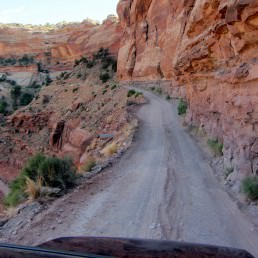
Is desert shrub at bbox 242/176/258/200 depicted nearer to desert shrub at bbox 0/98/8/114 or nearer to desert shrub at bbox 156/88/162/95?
desert shrub at bbox 156/88/162/95

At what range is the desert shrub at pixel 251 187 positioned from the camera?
673cm

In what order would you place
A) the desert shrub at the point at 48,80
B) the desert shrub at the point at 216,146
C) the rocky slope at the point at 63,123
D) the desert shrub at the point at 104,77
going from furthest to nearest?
the desert shrub at the point at 48,80
the desert shrub at the point at 104,77
the rocky slope at the point at 63,123
the desert shrub at the point at 216,146

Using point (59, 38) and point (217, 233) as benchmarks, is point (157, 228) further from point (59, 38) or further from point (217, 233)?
point (59, 38)

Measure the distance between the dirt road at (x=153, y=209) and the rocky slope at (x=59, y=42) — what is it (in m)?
52.6

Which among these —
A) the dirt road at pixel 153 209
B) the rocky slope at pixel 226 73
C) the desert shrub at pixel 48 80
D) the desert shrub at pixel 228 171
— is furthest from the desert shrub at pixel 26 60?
the desert shrub at pixel 228 171

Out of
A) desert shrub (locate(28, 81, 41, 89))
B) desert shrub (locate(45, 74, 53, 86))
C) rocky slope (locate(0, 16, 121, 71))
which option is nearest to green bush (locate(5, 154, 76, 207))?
rocky slope (locate(0, 16, 121, 71))

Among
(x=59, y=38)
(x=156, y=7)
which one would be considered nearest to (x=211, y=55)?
(x=156, y=7)

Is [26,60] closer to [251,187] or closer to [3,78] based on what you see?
[3,78]

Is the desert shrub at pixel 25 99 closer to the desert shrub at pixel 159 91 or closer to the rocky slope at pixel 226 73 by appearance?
the desert shrub at pixel 159 91

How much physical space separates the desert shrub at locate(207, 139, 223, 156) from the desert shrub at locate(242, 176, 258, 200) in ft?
13.4

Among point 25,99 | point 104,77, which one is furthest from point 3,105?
point 104,77

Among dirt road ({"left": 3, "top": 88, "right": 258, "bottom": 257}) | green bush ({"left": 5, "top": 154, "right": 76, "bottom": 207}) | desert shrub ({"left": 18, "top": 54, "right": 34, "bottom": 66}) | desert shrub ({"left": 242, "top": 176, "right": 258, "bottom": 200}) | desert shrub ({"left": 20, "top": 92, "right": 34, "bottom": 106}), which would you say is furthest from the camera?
desert shrub ({"left": 18, "top": 54, "right": 34, "bottom": 66})

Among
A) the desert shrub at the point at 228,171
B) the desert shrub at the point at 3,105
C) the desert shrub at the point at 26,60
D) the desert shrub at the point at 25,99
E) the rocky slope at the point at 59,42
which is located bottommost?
the desert shrub at the point at 3,105

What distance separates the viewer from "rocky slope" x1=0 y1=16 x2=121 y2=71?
66.1 meters
